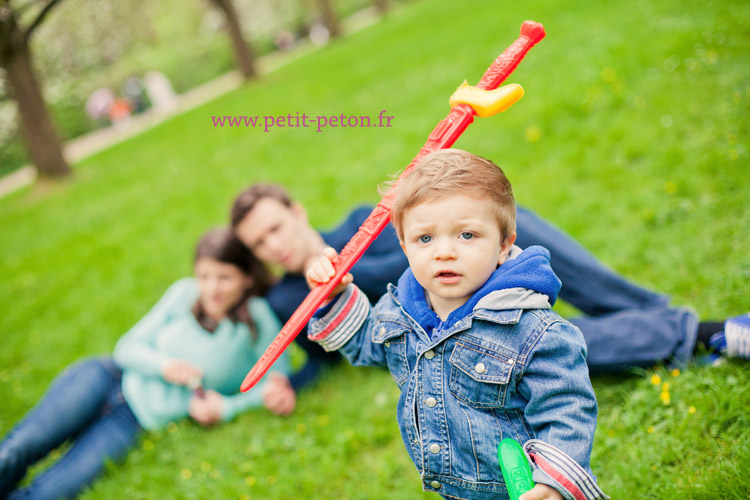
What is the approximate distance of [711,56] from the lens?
4.87 metres

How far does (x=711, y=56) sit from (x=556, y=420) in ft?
15.5

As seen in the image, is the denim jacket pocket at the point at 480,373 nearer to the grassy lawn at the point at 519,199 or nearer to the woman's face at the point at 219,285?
the grassy lawn at the point at 519,199

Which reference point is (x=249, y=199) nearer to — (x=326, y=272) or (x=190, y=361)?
(x=190, y=361)

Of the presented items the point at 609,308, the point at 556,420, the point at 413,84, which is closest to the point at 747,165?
the point at 609,308

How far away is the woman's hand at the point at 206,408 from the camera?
127 inches

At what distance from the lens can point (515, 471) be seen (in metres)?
1.37

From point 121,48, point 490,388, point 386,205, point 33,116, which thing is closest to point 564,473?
point 490,388

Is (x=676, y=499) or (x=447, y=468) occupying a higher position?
(x=447, y=468)

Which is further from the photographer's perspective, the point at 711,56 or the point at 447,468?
the point at 711,56

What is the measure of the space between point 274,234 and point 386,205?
1444 millimetres

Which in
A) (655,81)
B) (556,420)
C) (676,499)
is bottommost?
(676,499)

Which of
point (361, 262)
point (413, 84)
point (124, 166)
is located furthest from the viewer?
point (124, 166)

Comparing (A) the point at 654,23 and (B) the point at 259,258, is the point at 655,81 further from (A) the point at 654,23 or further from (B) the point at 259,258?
(B) the point at 259,258

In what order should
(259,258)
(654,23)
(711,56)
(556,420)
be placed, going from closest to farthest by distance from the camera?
(556,420) < (259,258) < (711,56) < (654,23)
